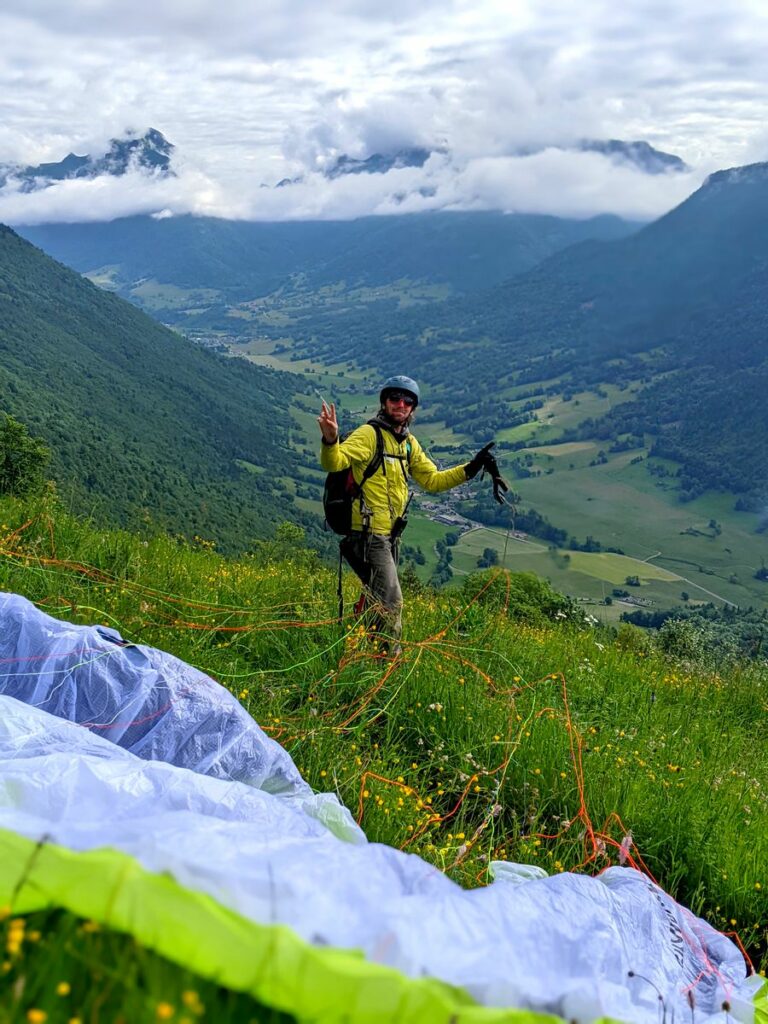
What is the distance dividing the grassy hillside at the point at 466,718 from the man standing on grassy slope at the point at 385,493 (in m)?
0.39

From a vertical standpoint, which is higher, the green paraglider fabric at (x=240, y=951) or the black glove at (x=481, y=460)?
the black glove at (x=481, y=460)

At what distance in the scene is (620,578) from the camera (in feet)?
289

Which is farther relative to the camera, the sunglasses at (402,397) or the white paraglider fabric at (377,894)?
the sunglasses at (402,397)

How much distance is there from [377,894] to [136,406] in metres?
130

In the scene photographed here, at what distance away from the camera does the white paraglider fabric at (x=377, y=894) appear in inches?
62.2

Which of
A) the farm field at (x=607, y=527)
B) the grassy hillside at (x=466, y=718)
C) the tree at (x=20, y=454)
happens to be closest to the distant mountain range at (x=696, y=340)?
the farm field at (x=607, y=527)

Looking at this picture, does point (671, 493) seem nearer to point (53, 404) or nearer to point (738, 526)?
point (738, 526)

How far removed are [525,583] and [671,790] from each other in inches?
488

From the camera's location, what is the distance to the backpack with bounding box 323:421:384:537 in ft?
19.5

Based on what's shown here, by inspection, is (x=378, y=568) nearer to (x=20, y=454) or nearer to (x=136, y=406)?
(x=20, y=454)

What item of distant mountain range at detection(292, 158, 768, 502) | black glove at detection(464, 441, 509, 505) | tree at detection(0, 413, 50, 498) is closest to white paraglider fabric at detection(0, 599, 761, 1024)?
black glove at detection(464, 441, 509, 505)

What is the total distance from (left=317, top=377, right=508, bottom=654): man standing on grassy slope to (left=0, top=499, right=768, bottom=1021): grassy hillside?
1.27 ft

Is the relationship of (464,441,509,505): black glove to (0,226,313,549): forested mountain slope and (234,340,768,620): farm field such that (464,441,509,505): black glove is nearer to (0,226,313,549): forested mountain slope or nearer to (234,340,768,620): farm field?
(0,226,313,549): forested mountain slope

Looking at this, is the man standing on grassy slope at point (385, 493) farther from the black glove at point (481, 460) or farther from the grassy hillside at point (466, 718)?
the grassy hillside at point (466, 718)
